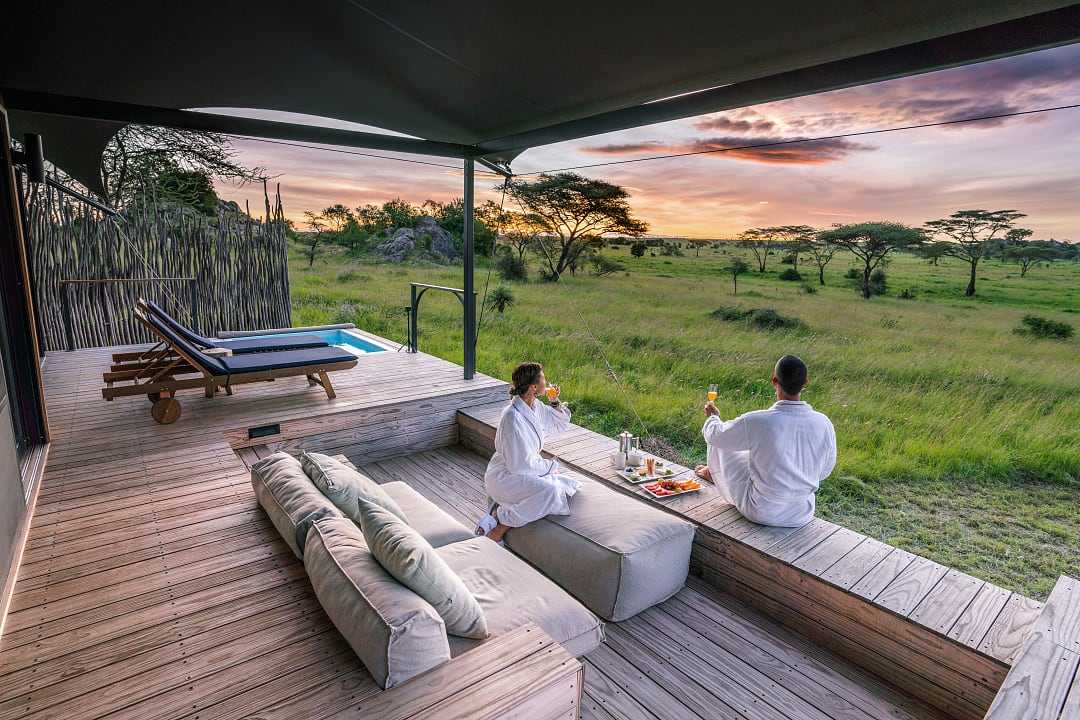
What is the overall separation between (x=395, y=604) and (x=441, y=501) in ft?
7.92

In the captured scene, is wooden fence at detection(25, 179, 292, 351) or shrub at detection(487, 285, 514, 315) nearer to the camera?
wooden fence at detection(25, 179, 292, 351)

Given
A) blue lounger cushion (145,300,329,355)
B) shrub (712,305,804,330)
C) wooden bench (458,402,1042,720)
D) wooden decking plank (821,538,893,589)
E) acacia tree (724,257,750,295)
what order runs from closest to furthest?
wooden bench (458,402,1042,720), wooden decking plank (821,538,893,589), blue lounger cushion (145,300,329,355), shrub (712,305,804,330), acacia tree (724,257,750,295)

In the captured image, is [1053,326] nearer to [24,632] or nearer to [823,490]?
[823,490]

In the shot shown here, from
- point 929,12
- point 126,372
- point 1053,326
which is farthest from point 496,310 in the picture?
point 929,12

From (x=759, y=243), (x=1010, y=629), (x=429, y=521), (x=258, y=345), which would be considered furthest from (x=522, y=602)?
(x=759, y=243)

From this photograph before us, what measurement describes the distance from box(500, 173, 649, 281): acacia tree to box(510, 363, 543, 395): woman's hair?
7.74m

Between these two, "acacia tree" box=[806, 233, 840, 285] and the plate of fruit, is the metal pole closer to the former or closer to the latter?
the plate of fruit

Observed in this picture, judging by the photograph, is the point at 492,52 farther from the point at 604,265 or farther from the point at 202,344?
the point at 604,265

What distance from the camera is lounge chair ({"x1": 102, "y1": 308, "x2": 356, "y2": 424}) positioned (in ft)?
13.4

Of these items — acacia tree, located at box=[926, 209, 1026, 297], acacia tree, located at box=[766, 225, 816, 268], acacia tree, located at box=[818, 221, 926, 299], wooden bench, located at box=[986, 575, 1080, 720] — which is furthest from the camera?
acacia tree, located at box=[766, 225, 816, 268]

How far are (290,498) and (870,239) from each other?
7201 mm

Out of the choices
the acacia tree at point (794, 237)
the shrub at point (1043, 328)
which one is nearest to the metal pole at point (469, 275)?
the acacia tree at point (794, 237)

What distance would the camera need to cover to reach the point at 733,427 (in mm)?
2807

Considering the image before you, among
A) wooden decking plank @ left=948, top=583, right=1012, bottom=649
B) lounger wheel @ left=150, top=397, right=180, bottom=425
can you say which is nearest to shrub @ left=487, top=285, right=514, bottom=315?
lounger wheel @ left=150, top=397, right=180, bottom=425
